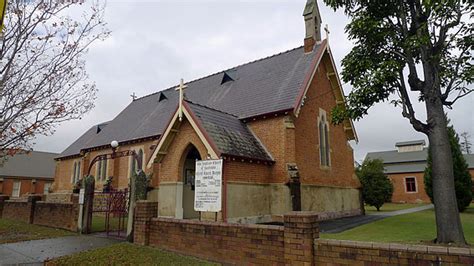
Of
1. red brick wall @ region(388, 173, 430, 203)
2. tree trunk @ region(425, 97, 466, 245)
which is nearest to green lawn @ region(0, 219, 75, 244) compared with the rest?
tree trunk @ region(425, 97, 466, 245)

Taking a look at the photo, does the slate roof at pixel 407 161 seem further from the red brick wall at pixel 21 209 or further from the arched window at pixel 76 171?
the red brick wall at pixel 21 209

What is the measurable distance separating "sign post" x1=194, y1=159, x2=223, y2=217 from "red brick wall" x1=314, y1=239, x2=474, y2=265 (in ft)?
12.6

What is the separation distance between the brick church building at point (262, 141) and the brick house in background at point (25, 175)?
28.9m

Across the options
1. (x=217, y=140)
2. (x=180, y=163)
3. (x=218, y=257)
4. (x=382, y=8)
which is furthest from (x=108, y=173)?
(x=382, y=8)

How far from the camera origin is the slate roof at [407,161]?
47406 millimetres

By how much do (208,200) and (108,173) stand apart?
19.6 m

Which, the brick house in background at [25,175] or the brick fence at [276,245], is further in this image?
the brick house in background at [25,175]

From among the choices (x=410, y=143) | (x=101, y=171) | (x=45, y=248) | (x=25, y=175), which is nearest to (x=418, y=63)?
(x=45, y=248)

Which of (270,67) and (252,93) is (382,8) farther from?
(270,67)

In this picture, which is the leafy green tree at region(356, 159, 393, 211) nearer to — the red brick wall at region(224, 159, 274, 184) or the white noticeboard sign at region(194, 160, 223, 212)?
the red brick wall at region(224, 159, 274, 184)

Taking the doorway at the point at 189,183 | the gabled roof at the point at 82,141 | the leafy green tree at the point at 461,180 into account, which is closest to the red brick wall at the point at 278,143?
the doorway at the point at 189,183

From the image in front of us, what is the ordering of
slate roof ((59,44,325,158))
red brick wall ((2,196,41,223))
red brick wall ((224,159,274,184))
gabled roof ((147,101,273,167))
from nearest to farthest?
gabled roof ((147,101,273,167)), red brick wall ((224,159,274,184)), red brick wall ((2,196,41,223)), slate roof ((59,44,325,158))

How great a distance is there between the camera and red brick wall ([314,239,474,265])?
193 inches

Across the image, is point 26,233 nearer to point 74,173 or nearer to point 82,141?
point 74,173
